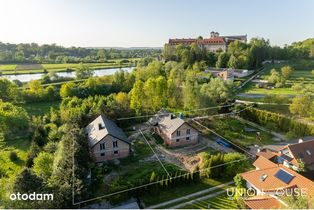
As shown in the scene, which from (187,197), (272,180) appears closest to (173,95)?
(187,197)

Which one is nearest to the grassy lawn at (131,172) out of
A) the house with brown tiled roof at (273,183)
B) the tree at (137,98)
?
the house with brown tiled roof at (273,183)

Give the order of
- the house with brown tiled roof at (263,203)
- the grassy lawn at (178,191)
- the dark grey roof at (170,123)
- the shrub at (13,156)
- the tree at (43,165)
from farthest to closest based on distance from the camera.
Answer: the dark grey roof at (170,123) → the shrub at (13,156) → the tree at (43,165) → the grassy lawn at (178,191) → the house with brown tiled roof at (263,203)

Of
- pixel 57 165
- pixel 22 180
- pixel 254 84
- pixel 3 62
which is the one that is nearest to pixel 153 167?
pixel 57 165

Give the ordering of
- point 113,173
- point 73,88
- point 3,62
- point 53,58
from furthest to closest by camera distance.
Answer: point 53,58, point 3,62, point 73,88, point 113,173

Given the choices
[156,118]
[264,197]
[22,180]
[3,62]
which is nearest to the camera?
[22,180]

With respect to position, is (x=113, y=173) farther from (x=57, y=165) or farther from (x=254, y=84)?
(x=254, y=84)

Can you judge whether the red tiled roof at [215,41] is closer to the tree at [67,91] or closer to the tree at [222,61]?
the tree at [222,61]

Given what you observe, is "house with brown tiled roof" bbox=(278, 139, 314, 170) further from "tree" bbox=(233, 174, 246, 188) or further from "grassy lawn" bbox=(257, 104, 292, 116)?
"grassy lawn" bbox=(257, 104, 292, 116)
